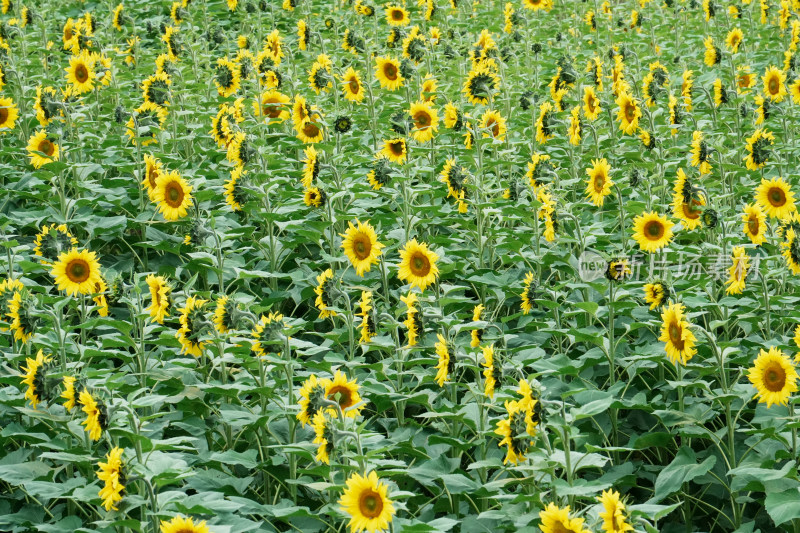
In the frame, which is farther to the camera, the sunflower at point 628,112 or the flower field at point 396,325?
the sunflower at point 628,112

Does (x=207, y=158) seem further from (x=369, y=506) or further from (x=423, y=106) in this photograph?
(x=369, y=506)

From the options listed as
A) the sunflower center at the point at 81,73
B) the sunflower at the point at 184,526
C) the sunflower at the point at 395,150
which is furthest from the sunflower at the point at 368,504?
the sunflower center at the point at 81,73

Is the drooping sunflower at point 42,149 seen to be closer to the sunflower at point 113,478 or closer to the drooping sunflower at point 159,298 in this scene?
the drooping sunflower at point 159,298

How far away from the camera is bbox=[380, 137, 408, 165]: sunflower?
5.93m

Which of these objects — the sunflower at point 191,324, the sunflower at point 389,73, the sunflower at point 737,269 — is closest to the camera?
the sunflower at point 191,324

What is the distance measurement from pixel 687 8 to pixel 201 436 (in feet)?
31.1

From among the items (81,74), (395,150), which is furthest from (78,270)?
(81,74)

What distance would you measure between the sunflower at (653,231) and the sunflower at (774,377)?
3.13ft

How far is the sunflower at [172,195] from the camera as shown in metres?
5.27

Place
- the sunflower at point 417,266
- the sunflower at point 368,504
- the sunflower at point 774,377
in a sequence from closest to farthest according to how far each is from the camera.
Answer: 1. the sunflower at point 368,504
2. the sunflower at point 774,377
3. the sunflower at point 417,266

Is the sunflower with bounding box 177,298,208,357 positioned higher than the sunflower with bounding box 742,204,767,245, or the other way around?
the sunflower with bounding box 742,204,767,245

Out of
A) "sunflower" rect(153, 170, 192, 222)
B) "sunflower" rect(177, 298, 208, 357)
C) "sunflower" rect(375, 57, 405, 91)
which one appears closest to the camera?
"sunflower" rect(177, 298, 208, 357)

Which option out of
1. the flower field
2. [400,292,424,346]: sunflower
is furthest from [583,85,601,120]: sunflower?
[400,292,424,346]: sunflower

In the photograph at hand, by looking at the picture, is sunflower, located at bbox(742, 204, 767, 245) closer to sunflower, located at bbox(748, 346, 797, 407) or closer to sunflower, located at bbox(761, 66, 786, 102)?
sunflower, located at bbox(748, 346, 797, 407)
